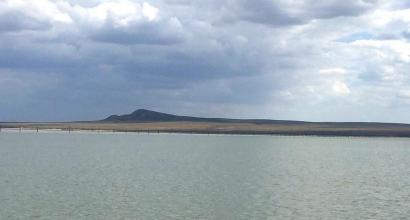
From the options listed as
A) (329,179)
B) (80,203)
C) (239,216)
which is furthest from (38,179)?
(329,179)

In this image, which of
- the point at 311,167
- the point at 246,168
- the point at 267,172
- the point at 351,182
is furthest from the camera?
the point at 311,167

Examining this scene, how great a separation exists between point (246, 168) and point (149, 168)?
10.2 m

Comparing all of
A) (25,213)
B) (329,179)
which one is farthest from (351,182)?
(25,213)

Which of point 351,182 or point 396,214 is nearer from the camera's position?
point 396,214

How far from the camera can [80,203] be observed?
37.2 meters

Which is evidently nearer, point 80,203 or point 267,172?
point 80,203

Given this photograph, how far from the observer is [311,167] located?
70.9 m

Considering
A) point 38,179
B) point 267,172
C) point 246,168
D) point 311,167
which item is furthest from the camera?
point 311,167

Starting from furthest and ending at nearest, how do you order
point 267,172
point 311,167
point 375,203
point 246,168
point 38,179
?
point 311,167, point 246,168, point 267,172, point 38,179, point 375,203

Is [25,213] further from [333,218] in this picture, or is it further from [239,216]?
[333,218]

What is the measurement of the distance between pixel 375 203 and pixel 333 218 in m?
7.04

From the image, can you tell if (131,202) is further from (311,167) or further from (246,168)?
(311,167)

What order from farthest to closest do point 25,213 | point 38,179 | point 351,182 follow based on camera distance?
point 351,182
point 38,179
point 25,213

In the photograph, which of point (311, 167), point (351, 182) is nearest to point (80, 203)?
point (351, 182)
